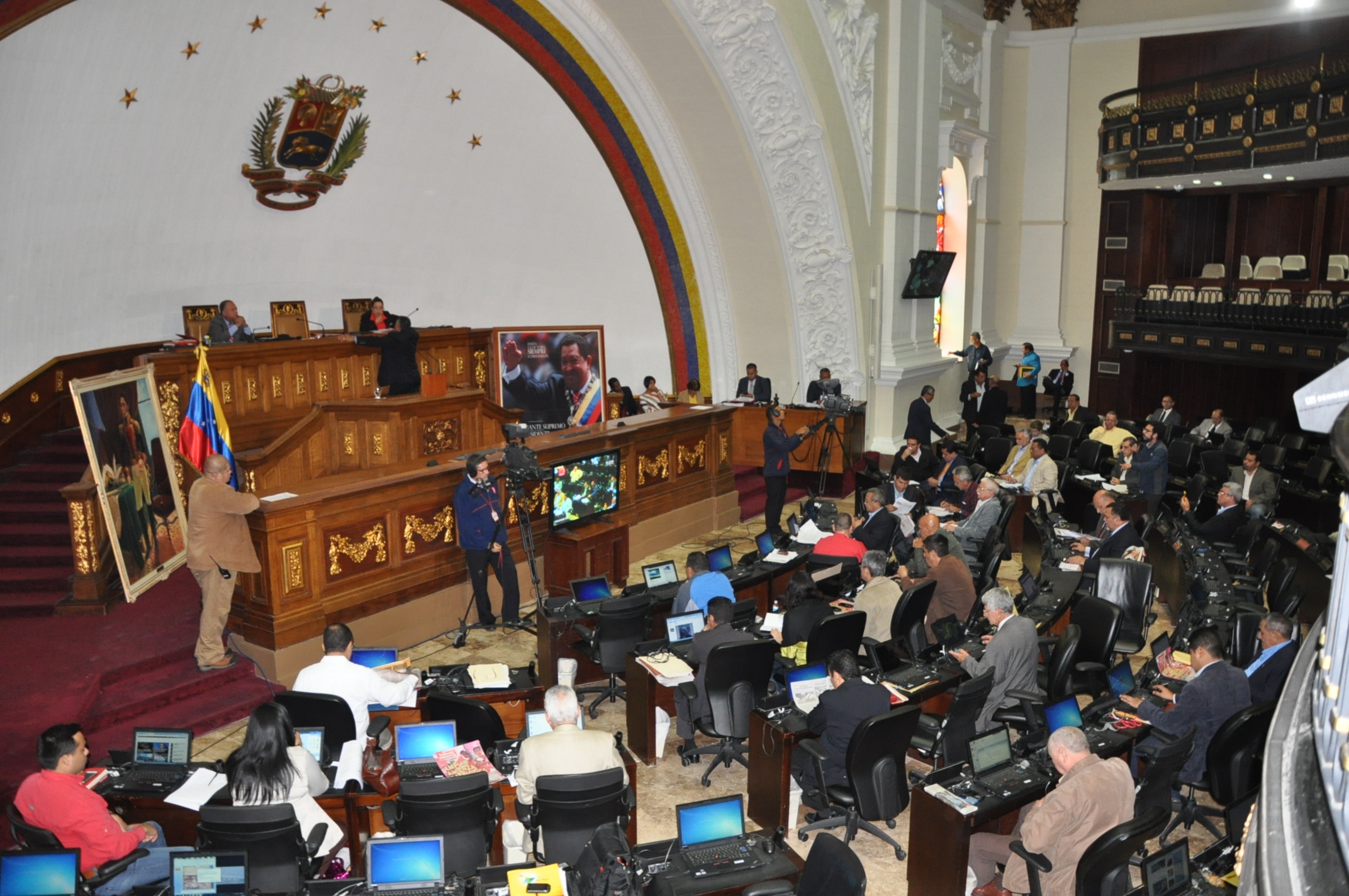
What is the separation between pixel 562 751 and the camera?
493 centimetres

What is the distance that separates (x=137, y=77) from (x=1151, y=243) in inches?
660

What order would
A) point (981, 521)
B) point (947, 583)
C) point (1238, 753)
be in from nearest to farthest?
point (1238, 753) → point (947, 583) → point (981, 521)

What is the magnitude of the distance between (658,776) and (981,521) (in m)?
4.43

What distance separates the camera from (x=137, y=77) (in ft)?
35.4

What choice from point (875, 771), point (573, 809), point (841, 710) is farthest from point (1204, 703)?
point (573, 809)

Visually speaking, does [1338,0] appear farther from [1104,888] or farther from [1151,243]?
[1104,888]

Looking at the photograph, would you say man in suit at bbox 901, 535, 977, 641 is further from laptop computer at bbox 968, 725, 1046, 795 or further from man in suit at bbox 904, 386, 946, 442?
man in suit at bbox 904, 386, 946, 442

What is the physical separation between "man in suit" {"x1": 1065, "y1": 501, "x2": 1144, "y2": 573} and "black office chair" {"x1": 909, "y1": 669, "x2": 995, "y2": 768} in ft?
9.63

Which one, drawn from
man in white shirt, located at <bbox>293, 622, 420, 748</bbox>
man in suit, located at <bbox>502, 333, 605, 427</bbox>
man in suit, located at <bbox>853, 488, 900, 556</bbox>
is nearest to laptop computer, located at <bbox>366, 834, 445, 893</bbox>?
man in white shirt, located at <bbox>293, 622, 420, 748</bbox>

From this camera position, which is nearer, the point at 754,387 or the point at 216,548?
the point at 216,548

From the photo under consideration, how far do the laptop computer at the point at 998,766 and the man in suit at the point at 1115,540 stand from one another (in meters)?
3.49

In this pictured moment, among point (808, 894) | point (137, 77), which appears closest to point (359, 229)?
point (137, 77)

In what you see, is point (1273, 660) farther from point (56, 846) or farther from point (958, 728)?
point (56, 846)

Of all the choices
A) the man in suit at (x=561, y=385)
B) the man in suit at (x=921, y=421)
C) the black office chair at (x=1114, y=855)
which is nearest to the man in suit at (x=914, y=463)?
the man in suit at (x=921, y=421)
